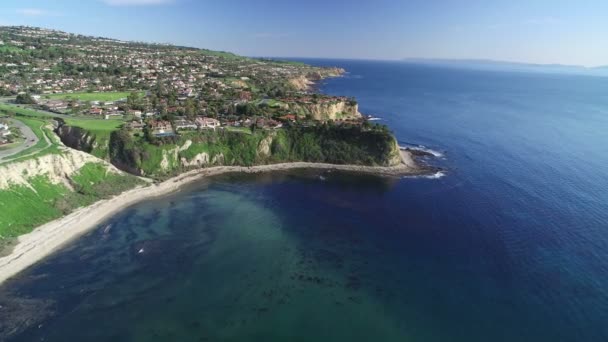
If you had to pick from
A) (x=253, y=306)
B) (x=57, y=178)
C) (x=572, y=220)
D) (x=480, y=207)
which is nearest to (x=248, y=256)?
(x=253, y=306)

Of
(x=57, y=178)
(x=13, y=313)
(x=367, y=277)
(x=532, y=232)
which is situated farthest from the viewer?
(x=57, y=178)

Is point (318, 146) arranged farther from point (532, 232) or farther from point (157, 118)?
point (532, 232)

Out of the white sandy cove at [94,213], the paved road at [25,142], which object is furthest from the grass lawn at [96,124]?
the white sandy cove at [94,213]

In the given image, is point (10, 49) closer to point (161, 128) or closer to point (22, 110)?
point (22, 110)

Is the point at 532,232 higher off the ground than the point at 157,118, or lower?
lower

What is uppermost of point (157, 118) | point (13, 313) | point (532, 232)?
point (157, 118)

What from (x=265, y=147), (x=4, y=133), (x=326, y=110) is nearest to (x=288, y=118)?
(x=265, y=147)
